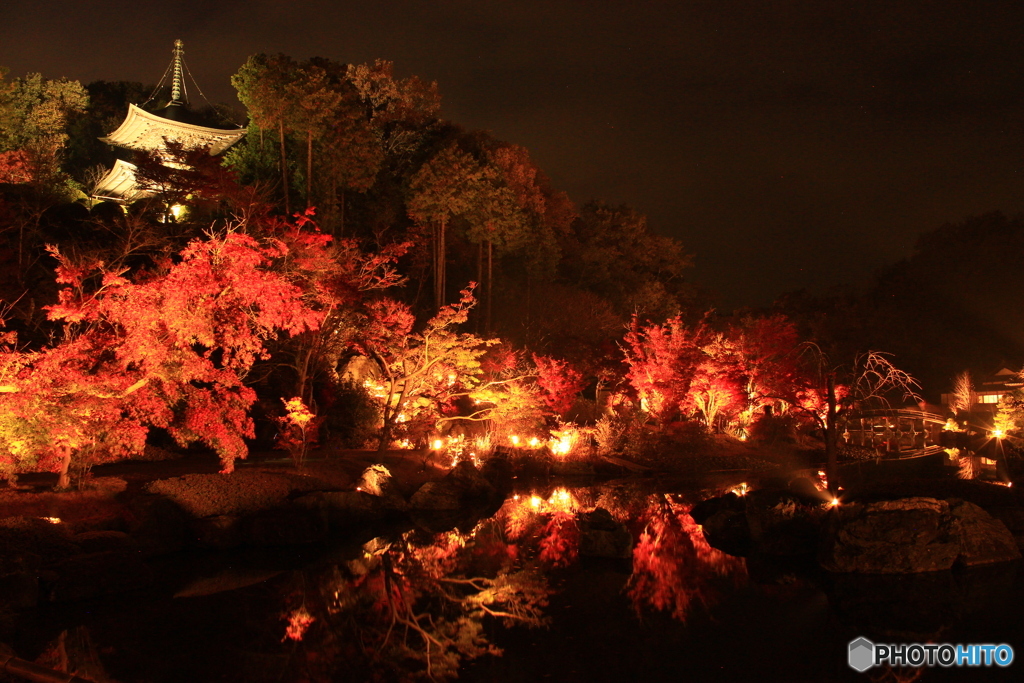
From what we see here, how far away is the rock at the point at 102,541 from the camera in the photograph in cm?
885

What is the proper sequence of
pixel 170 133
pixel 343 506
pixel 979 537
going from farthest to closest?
pixel 170 133 → pixel 343 506 → pixel 979 537

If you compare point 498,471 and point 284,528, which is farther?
point 498,471

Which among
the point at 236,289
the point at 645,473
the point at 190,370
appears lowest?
the point at 645,473

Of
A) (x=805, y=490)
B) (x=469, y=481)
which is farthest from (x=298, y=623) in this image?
(x=805, y=490)

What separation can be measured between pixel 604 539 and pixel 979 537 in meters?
4.92

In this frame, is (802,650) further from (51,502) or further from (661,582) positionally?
(51,502)

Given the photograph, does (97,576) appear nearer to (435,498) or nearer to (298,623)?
(298,623)

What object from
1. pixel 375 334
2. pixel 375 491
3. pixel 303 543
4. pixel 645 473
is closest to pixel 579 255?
pixel 645 473

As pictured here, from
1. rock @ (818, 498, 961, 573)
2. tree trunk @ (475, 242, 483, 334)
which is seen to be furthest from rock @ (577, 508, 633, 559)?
tree trunk @ (475, 242, 483, 334)

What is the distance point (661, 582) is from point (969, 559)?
4.06 metres

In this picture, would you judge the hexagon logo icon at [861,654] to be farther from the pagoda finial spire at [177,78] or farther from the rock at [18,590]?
the pagoda finial spire at [177,78]

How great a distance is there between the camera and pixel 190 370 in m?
9.90

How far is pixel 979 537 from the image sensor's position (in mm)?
9297

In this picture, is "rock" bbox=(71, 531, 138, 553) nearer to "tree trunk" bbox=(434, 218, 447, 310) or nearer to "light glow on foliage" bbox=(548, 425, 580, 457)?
"light glow on foliage" bbox=(548, 425, 580, 457)
